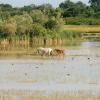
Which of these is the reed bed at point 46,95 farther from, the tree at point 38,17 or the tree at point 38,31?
the tree at point 38,17

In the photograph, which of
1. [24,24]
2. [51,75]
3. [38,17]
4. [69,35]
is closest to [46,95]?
[51,75]

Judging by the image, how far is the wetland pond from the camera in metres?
21.3

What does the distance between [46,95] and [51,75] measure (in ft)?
24.0

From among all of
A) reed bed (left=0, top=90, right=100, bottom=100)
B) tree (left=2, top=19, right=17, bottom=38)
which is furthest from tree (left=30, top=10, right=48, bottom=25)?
reed bed (left=0, top=90, right=100, bottom=100)

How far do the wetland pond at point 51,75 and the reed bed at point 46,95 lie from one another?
7 cm

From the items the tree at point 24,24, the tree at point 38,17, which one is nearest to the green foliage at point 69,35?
the tree at point 38,17

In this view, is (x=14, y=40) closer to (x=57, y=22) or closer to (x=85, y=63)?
(x=57, y=22)

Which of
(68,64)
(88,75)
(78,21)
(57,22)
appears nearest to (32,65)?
(68,64)

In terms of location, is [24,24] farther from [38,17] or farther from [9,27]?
[38,17]

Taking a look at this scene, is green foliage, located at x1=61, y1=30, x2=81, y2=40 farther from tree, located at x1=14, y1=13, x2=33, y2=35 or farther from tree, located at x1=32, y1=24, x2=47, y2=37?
tree, located at x1=14, y1=13, x2=33, y2=35

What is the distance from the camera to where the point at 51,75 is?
26266 millimetres

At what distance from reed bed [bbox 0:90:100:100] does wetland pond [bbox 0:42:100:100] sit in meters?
0.07

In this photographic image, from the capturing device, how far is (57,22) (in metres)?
64.8

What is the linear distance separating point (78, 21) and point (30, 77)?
74150 mm
